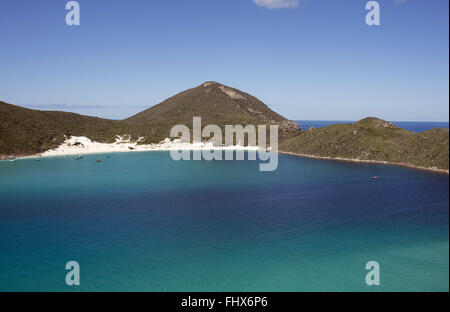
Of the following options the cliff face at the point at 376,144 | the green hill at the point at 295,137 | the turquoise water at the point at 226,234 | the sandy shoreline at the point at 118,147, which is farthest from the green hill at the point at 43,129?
the cliff face at the point at 376,144

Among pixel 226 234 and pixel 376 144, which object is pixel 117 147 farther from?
pixel 226 234

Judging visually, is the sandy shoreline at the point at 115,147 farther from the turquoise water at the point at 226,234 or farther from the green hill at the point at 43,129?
the turquoise water at the point at 226,234

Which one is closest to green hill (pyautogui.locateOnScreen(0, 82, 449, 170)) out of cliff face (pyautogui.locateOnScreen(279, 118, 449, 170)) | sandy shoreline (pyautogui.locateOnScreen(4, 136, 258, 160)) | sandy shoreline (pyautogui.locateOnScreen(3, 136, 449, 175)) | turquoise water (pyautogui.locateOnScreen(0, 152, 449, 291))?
cliff face (pyautogui.locateOnScreen(279, 118, 449, 170))

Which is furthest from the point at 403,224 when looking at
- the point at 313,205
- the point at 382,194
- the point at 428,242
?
the point at 382,194

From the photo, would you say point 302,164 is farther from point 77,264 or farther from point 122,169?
point 77,264

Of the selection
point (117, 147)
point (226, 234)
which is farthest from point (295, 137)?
point (226, 234)

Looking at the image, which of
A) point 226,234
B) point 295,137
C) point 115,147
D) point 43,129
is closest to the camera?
point 226,234

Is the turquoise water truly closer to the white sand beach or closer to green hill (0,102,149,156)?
green hill (0,102,149,156)
